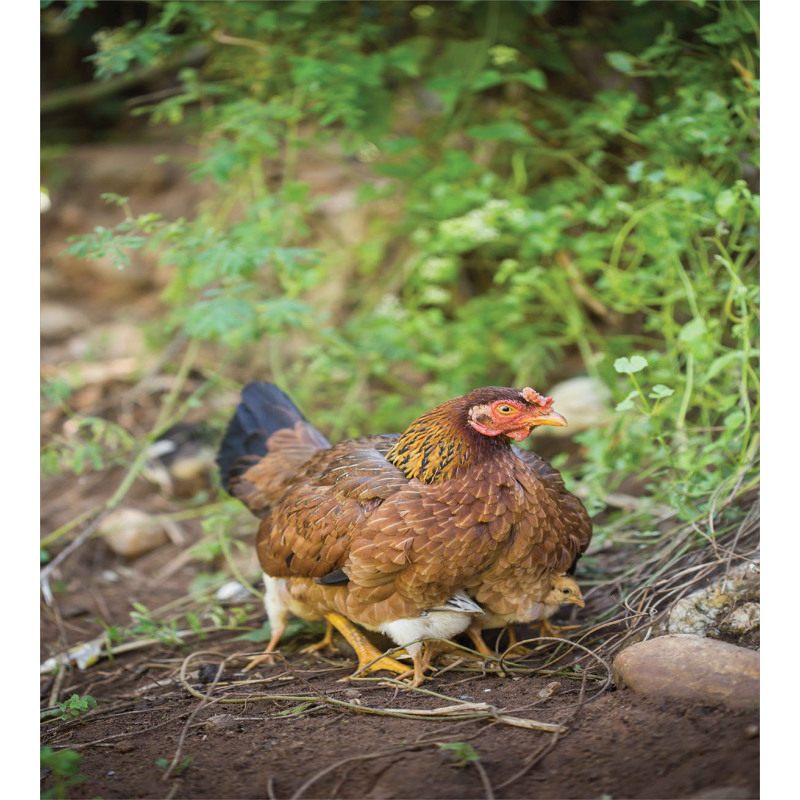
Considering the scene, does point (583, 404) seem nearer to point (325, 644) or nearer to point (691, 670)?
point (325, 644)

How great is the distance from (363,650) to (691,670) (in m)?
1.08

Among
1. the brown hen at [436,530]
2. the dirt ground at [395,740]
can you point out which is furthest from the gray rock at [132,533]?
the brown hen at [436,530]

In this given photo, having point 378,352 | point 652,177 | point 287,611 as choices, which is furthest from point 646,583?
point 378,352

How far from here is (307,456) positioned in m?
3.06

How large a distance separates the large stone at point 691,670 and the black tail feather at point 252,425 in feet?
5.63

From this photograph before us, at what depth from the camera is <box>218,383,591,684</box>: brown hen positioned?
223 cm

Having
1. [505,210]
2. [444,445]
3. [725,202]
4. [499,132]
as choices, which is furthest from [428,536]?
[499,132]

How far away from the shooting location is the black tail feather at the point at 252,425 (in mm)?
3160

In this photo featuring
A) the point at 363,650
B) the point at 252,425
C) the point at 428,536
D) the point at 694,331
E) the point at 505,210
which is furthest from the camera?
the point at 505,210

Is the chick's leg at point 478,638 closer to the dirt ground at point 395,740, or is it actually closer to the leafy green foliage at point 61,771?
the dirt ground at point 395,740

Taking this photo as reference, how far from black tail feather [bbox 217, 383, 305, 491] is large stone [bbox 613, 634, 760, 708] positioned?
1715mm

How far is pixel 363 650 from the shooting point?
249 centimetres

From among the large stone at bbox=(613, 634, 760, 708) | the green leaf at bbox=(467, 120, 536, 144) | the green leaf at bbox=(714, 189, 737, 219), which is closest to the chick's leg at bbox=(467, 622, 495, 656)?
the large stone at bbox=(613, 634, 760, 708)

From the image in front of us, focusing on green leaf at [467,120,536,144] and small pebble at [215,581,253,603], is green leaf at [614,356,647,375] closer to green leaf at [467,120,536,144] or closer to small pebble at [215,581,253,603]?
green leaf at [467,120,536,144]
